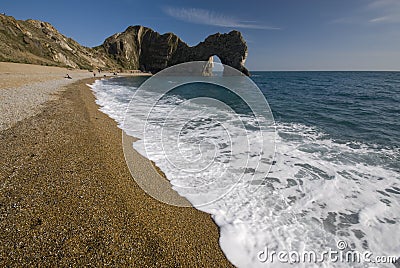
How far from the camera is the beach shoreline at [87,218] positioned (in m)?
2.99

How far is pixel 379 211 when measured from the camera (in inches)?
186

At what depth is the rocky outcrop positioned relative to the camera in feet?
314

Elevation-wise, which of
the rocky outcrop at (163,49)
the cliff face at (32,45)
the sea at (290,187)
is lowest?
the sea at (290,187)

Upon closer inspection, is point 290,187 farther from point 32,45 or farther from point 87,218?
point 32,45

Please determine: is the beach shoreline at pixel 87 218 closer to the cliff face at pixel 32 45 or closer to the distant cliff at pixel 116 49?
the cliff face at pixel 32 45

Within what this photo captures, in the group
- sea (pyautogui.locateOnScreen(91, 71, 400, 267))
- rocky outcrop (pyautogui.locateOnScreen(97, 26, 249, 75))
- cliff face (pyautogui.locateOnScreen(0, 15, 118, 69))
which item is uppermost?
rocky outcrop (pyautogui.locateOnScreen(97, 26, 249, 75))

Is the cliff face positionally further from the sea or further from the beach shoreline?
the sea

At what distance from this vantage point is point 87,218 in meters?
3.62

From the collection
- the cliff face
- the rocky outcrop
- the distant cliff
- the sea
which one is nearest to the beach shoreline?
the sea

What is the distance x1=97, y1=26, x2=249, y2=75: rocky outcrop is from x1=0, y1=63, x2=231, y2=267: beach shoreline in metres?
95.1

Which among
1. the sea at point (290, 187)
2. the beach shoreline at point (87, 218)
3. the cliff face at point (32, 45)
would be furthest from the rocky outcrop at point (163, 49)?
the beach shoreline at point (87, 218)

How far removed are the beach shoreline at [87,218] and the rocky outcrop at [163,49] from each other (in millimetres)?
95127

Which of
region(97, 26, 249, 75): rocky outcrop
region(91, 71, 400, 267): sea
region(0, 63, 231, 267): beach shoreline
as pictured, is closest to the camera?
region(0, 63, 231, 267): beach shoreline

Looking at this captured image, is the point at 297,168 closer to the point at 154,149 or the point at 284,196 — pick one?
the point at 284,196
